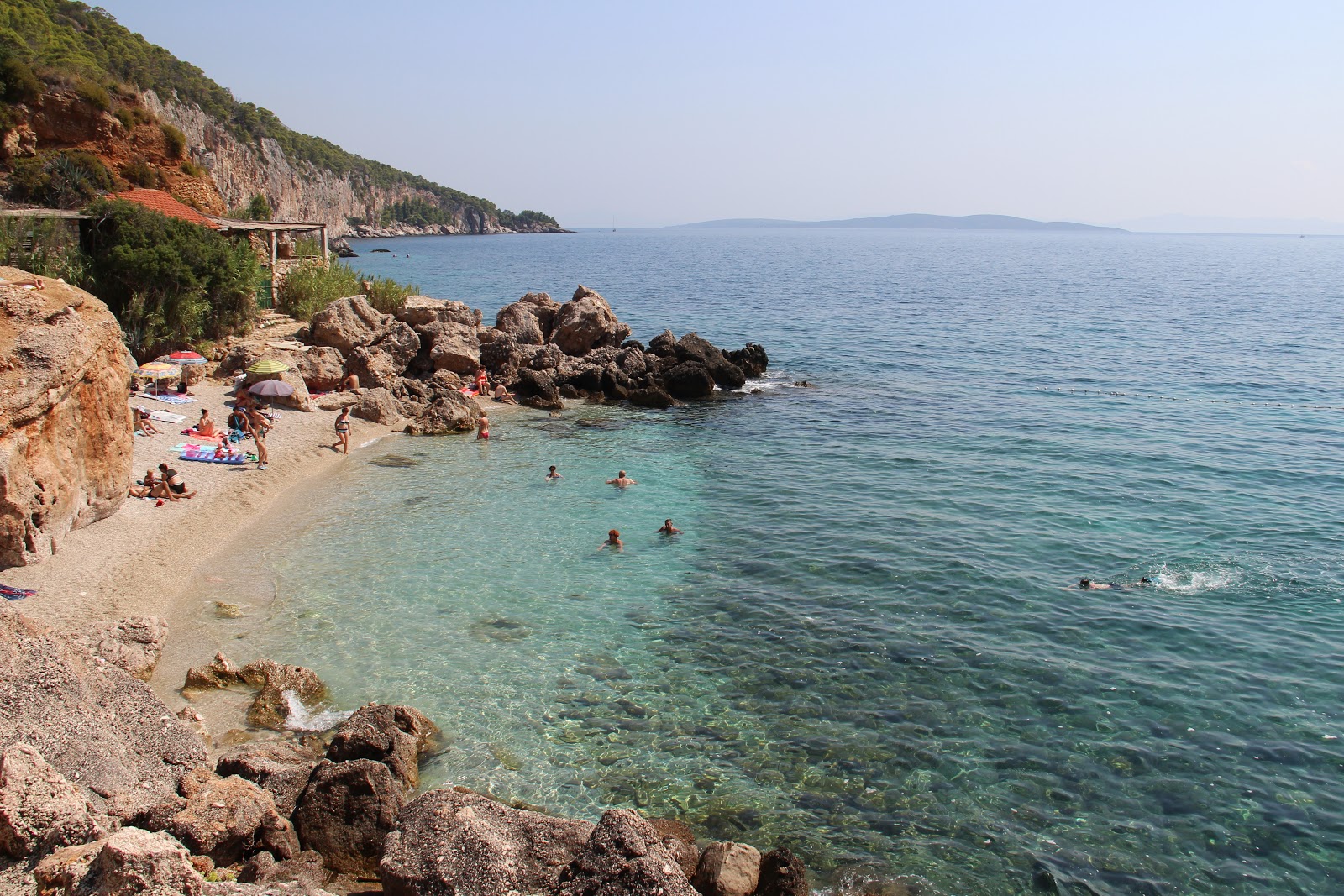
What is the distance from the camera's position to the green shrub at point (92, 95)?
4306 cm

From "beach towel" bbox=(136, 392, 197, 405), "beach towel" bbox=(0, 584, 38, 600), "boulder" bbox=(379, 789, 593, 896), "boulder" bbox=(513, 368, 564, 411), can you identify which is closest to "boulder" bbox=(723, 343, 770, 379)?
"boulder" bbox=(513, 368, 564, 411)

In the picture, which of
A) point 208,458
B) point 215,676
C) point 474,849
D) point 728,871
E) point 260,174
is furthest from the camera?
point 260,174

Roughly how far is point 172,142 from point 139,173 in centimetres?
Answer: 396

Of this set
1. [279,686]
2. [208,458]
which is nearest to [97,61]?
[208,458]

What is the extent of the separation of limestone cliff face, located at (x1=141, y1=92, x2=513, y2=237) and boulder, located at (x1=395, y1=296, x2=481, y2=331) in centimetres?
4921

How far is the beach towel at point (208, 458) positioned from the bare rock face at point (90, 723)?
1384cm

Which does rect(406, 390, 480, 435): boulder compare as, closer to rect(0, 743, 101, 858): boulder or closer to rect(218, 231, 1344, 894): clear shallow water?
rect(218, 231, 1344, 894): clear shallow water

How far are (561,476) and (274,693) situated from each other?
44.0 ft

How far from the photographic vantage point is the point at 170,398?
28.2m

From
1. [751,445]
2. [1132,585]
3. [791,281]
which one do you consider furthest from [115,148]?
[791,281]

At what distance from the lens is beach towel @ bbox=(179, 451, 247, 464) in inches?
957

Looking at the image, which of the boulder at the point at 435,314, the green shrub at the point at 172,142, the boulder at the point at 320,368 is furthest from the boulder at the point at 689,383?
the green shrub at the point at 172,142

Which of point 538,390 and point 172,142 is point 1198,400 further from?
point 172,142

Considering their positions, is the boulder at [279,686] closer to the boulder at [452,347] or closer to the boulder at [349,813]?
the boulder at [349,813]
